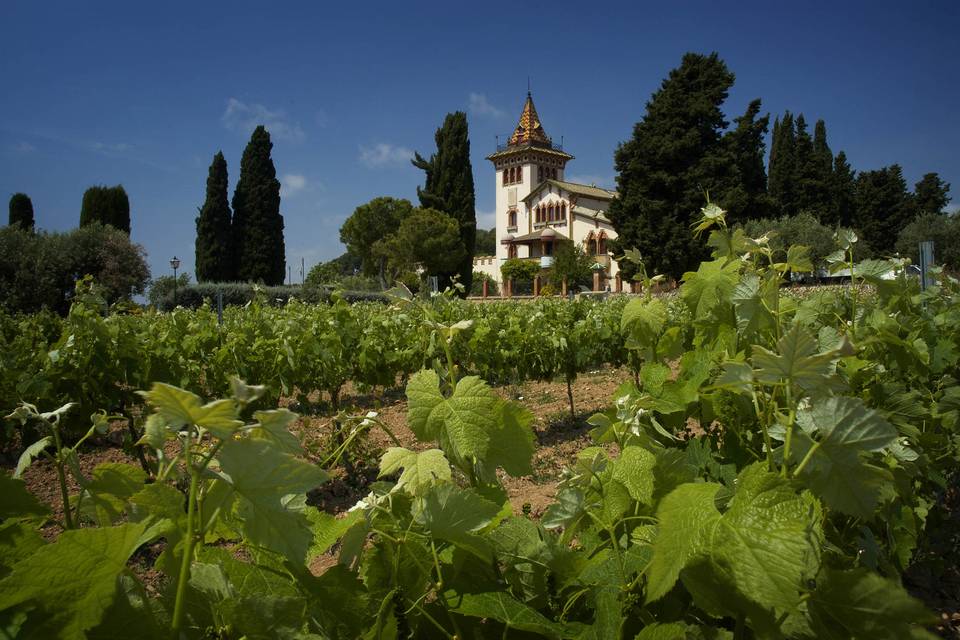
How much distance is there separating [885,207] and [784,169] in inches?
Result: 376

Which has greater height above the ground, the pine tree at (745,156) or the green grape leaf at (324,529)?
the pine tree at (745,156)

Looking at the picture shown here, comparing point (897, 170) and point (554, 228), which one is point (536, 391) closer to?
point (554, 228)

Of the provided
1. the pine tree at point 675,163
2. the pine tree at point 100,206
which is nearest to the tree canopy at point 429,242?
the pine tree at point 675,163

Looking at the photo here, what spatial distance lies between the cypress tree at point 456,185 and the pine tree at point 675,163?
13.7 m

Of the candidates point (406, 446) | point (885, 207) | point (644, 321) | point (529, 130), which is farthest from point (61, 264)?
point (885, 207)

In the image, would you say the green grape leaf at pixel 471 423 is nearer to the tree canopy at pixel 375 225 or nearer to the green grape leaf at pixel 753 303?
the green grape leaf at pixel 753 303

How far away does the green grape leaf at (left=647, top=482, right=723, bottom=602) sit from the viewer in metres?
0.66

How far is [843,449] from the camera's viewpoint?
0.69 meters

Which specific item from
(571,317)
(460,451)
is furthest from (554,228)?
(460,451)

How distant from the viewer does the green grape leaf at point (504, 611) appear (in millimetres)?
671

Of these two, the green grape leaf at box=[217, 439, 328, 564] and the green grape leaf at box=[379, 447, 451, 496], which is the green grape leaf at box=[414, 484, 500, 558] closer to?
the green grape leaf at box=[379, 447, 451, 496]

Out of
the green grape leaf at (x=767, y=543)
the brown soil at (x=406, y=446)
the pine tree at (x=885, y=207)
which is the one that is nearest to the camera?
the green grape leaf at (x=767, y=543)

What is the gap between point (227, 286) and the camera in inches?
1313

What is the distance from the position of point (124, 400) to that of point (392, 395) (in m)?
3.69
